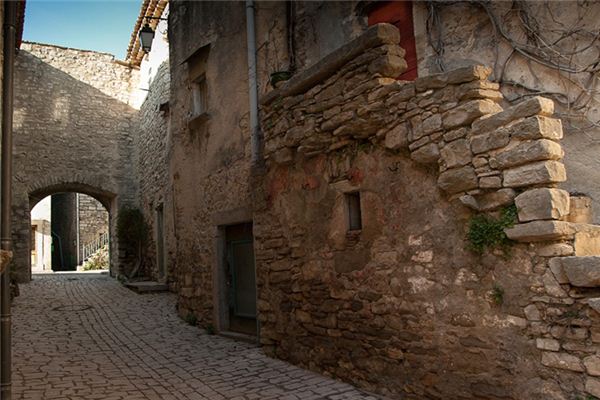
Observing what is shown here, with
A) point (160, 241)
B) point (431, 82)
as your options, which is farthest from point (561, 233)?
point (160, 241)

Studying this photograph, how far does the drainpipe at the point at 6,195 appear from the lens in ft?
12.8

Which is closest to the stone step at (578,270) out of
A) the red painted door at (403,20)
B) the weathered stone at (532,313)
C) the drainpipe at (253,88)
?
the weathered stone at (532,313)

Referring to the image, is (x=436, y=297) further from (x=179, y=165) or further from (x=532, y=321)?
(x=179, y=165)

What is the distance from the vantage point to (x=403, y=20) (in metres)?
5.94

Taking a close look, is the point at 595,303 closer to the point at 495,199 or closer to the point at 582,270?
the point at 582,270

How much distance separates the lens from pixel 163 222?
1292 centimetres

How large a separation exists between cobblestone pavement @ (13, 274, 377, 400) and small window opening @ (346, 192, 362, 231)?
1464mm

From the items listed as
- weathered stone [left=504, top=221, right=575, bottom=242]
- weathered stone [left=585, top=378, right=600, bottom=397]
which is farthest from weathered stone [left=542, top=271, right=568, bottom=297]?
weathered stone [left=585, top=378, right=600, bottom=397]

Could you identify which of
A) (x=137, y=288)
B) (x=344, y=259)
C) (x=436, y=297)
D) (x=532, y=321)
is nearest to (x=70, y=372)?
(x=344, y=259)

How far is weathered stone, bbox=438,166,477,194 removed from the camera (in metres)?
3.48

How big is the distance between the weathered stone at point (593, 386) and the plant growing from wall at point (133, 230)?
515 inches

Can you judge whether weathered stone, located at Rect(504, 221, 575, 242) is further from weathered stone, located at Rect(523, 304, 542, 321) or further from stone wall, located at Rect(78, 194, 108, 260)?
stone wall, located at Rect(78, 194, 108, 260)

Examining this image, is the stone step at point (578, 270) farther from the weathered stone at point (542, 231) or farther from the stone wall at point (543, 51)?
the stone wall at point (543, 51)

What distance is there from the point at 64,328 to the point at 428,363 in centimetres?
603
